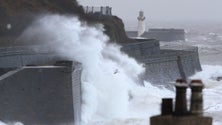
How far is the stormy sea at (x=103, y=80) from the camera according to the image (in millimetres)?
14041

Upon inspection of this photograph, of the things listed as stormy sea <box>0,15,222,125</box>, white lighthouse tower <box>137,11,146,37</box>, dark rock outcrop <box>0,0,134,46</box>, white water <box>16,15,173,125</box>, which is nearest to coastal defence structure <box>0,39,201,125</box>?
stormy sea <box>0,15,222,125</box>

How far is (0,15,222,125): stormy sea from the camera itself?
46.1ft

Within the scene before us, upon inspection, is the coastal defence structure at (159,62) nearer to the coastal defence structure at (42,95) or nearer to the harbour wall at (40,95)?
the coastal defence structure at (42,95)

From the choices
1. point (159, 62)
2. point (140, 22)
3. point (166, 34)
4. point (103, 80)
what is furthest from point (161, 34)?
point (103, 80)

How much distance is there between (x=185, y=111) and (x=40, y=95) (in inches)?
336

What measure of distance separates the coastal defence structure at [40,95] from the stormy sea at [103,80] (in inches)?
11.9

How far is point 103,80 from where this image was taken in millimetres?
15773

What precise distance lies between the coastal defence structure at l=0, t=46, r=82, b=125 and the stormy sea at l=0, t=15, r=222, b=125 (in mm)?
303

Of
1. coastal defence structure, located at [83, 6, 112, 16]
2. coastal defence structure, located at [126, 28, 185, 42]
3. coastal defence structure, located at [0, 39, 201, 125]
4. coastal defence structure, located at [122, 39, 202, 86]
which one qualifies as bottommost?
coastal defence structure, located at [126, 28, 185, 42]

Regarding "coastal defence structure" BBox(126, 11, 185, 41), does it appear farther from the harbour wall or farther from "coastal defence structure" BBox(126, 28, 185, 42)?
the harbour wall

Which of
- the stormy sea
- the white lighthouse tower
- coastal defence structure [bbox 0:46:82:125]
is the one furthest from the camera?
the white lighthouse tower

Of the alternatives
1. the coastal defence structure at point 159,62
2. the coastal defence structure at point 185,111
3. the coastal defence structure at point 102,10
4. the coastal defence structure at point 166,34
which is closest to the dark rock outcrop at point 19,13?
the coastal defence structure at point 159,62

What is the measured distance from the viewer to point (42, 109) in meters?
11.8

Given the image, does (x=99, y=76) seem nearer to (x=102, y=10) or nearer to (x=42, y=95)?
(x=42, y=95)
